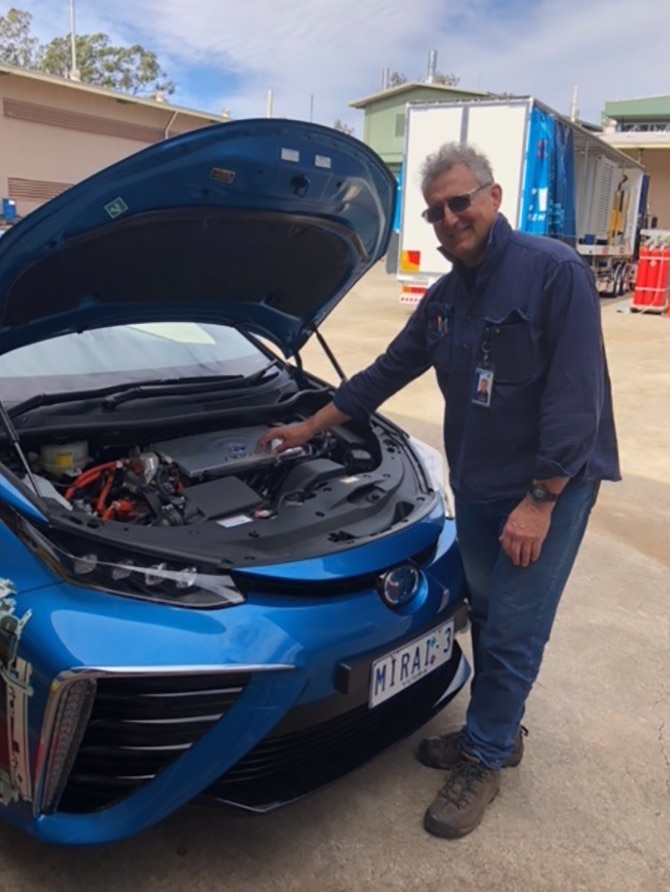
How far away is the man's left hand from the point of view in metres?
2.03

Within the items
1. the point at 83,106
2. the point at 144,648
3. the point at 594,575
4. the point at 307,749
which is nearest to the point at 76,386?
the point at 144,648

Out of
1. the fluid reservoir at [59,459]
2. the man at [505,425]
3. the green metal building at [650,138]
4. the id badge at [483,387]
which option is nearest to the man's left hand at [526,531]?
the man at [505,425]

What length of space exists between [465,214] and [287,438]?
104 centimetres

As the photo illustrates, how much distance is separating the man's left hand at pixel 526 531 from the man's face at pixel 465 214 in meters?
0.68

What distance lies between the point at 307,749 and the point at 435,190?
1494 millimetres

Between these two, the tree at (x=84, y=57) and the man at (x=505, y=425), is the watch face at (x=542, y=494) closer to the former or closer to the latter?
the man at (x=505, y=425)

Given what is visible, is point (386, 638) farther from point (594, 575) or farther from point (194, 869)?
point (594, 575)

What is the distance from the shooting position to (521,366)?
203 centimetres

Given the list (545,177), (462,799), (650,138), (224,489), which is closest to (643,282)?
(545,177)

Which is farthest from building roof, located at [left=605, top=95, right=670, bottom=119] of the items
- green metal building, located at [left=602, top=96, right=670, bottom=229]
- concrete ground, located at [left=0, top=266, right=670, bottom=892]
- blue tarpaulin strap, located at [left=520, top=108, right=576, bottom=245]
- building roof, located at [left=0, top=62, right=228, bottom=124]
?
concrete ground, located at [left=0, top=266, right=670, bottom=892]

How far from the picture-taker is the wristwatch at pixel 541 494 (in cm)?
200

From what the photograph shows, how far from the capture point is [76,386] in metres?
2.75

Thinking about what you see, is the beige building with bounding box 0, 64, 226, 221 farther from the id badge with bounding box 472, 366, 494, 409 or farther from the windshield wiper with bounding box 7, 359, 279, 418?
the id badge with bounding box 472, 366, 494, 409

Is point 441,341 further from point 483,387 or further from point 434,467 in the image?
point 434,467
